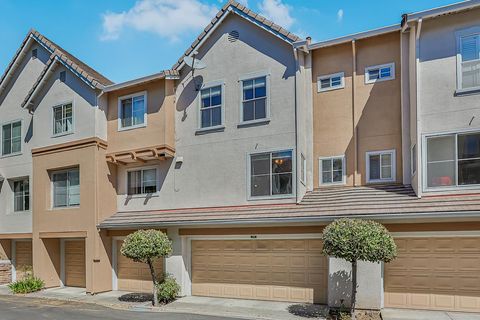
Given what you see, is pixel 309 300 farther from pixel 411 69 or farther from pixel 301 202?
pixel 411 69

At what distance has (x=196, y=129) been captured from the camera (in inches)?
629

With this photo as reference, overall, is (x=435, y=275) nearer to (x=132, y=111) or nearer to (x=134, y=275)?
(x=134, y=275)

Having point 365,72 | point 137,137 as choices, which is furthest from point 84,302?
point 365,72

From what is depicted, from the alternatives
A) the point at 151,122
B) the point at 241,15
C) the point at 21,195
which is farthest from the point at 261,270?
the point at 21,195

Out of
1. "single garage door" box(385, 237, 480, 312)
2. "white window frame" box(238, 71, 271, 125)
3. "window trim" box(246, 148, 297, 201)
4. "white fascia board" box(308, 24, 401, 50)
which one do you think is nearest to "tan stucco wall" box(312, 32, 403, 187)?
"white fascia board" box(308, 24, 401, 50)

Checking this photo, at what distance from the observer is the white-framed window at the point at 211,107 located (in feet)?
51.2

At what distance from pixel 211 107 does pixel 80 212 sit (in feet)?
23.5

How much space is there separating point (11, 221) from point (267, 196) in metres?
13.5

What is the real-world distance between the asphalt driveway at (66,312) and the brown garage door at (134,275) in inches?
93.9

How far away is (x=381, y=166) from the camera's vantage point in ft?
45.3

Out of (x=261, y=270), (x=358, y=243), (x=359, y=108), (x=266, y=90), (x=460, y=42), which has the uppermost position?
(x=460, y=42)

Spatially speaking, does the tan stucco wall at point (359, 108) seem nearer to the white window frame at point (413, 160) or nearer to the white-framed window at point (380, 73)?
the white-framed window at point (380, 73)

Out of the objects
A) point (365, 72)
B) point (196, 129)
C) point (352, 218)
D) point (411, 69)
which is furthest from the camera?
point (196, 129)

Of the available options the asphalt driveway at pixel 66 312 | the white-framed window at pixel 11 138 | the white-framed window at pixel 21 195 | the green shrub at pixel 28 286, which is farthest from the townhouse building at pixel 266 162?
the asphalt driveway at pixel 66 312
